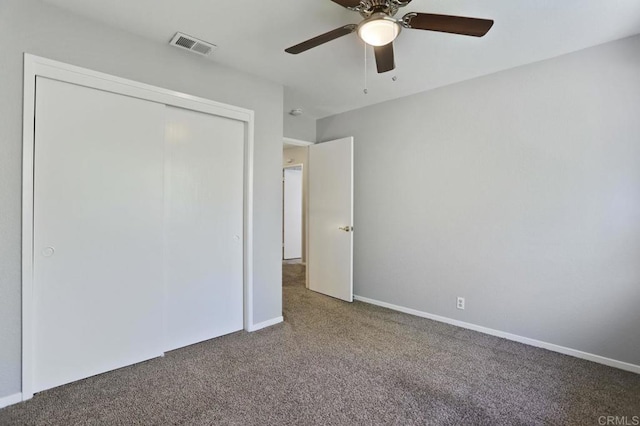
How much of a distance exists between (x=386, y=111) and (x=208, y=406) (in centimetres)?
337

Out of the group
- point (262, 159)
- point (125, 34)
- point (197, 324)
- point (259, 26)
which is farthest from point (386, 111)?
point (197, 324)

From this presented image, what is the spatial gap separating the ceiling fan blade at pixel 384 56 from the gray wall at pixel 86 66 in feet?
4.56

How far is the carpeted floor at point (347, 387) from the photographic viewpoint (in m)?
1.86

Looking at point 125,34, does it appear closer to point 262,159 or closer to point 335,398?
point 262,159

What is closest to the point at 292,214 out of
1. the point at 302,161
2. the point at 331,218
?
the point at 302,161

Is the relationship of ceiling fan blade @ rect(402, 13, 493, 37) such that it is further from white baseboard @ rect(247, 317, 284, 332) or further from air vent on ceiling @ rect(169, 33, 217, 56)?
white baseboard @ rect(247, 317, 284, 332)

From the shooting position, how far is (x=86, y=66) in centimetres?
219

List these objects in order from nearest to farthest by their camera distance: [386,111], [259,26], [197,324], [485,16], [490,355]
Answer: [485,16] → [259,26] → [490,355] → [197,324] → [386,111]

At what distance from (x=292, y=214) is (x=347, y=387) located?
5.25 metres

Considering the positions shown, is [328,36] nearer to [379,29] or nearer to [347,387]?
[379,29]

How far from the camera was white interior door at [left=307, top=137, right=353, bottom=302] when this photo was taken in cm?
402

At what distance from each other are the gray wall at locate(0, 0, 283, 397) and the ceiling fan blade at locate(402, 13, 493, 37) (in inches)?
69.1

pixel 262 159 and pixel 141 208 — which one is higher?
pixel 262 159

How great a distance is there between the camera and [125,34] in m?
2.35
